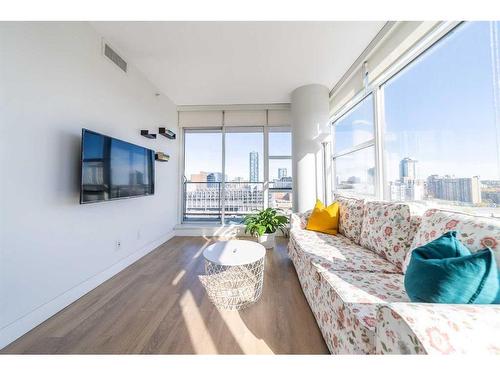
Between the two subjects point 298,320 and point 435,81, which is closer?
point 298,320

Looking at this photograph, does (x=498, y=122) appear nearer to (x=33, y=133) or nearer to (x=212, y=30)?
(x=212, y=30)

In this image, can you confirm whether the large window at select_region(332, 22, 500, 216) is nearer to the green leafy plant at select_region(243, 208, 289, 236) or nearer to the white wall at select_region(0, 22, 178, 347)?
the green leafy plant at select_region(243, 208, 289, 236)

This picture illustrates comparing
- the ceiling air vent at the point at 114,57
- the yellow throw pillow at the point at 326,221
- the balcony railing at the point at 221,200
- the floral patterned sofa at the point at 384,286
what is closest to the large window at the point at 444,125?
the floral patterned sofa at the point at 384,286

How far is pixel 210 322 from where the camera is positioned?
4.73ft

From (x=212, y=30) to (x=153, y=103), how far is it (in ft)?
5.41

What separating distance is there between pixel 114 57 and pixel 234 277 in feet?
9.57

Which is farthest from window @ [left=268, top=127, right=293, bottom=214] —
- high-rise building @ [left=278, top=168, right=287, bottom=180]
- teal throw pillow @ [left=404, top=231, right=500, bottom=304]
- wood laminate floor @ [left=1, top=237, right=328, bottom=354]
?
teal throw pillow @ [left=404, top=231, right=500, bottom=304]

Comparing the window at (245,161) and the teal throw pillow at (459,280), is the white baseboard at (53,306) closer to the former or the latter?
the window at (245,161)

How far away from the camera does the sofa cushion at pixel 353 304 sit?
89 centimetres

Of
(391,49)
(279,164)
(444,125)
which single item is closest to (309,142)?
(279,164)

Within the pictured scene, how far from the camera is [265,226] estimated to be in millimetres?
3072

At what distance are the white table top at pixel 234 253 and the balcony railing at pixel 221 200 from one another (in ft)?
7.16

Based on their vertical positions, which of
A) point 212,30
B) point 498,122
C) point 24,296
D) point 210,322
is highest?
point 212,30
